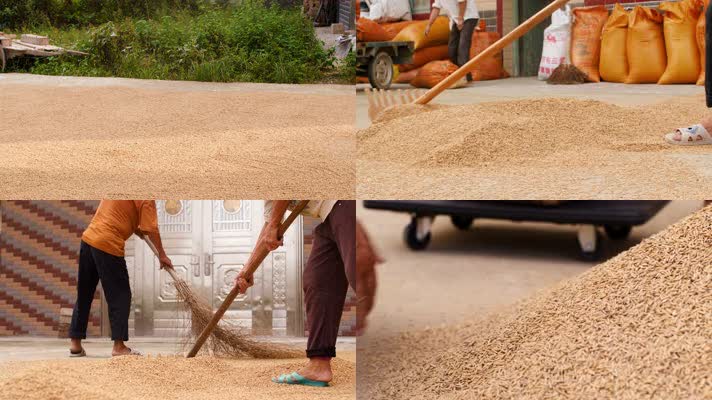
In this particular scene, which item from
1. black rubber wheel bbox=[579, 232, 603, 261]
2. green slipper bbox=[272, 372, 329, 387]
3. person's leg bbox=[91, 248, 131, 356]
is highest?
black rubber wheel bbox=[579, 232, 603, 261]

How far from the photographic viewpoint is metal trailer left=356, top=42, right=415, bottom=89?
4953 millimetres

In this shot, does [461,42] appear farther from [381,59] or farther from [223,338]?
[223,338]

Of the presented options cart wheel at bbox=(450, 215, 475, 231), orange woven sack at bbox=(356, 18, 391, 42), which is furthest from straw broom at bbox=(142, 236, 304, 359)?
orange woven sack at bbox=(356, 18, 391, 42)

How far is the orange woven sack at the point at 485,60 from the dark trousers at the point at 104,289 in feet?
13.8

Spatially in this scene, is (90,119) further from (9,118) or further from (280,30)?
(280,30)

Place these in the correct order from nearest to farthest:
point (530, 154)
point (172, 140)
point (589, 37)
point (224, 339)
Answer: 1. point (224, 339)
2. point (530, 154)
3. point (172, 140)
4. point (589, 37)

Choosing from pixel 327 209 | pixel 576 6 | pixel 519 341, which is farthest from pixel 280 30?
pixel 519 341

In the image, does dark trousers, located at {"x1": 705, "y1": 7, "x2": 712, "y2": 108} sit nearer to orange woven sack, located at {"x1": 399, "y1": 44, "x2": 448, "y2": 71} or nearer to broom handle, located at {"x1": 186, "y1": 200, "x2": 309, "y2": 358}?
broom handle, located at {"x1": 186, "y1": 200, "x2": 309, "y2": 358}

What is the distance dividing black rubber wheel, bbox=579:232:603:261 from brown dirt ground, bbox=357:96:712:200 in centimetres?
71

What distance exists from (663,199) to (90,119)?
359 centimetres

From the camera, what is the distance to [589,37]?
5.79 metres

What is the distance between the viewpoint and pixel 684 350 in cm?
135

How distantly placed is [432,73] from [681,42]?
1.54m

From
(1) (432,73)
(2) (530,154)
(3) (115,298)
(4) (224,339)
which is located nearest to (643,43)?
(1) (432,73)
